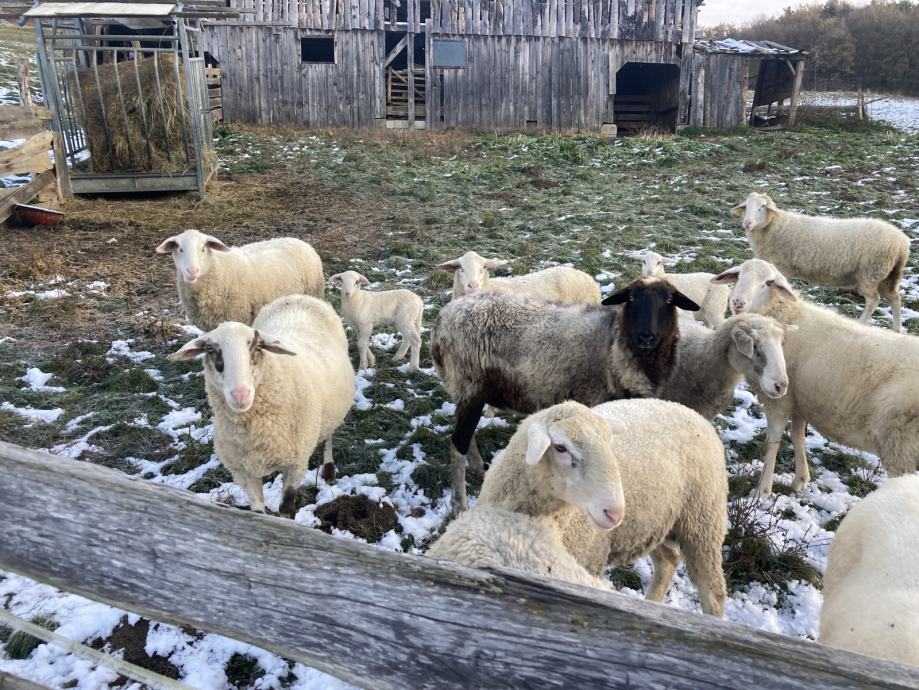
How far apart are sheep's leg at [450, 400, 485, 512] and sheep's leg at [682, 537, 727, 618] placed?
1604mm

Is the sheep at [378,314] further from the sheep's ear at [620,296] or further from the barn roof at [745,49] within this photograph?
the barn roof at [745,49]

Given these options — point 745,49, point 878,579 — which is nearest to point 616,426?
point 878,579

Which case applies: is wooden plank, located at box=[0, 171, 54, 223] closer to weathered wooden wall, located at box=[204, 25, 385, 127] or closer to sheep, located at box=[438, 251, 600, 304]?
sheep, located at box=[438, 251, 600, 304]

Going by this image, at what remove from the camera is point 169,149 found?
39.8ft

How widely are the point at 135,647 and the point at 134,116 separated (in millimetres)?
11858

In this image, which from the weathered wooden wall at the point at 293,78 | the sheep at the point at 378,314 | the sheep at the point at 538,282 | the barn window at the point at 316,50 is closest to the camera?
the sheep at the point at 538,282

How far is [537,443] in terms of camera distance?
2477 mm

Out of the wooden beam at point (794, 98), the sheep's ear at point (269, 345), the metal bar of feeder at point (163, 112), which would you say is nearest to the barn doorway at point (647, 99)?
the wooden beam at point (794, 98)

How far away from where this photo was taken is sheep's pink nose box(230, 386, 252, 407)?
3383 mm

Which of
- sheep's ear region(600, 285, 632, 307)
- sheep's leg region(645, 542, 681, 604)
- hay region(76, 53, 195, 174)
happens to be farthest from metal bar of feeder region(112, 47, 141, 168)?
sheep's leg region(645, 542, 681, 604)

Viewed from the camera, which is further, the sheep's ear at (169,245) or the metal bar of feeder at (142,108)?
the metal bar of feeder at (142,108)

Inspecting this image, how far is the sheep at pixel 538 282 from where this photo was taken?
607 cm

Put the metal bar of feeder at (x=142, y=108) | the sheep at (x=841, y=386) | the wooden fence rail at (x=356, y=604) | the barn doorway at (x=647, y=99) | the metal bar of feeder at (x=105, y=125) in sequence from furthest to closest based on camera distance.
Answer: the barn doorway at (x=647, y=99)
the metal bar of feeder at (x=142, y=108)
the metal bar of feeder at (x=105, y=125)
the sheep at (x=841, y=386)
the wooden fence rail at (x=356, y=604)

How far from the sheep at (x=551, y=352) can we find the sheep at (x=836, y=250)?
14.5 ft
